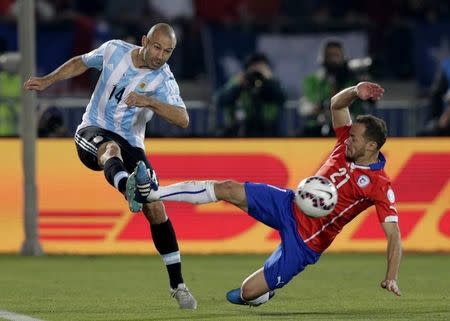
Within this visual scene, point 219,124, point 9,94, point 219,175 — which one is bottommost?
point 219,124

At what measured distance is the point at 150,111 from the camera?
12031 millimetres

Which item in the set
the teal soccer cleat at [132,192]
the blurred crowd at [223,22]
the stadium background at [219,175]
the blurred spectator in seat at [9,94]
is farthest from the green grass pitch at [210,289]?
the blurred crowd at [223,22]

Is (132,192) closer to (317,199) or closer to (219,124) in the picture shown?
(317,199)

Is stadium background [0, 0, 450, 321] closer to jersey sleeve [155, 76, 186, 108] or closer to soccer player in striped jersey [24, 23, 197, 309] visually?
soccer player in striped jersey [24, 23, 197, 309]

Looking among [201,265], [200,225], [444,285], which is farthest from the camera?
[200,225]

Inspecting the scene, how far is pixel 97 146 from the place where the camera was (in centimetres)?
1162

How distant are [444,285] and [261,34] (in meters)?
10.2

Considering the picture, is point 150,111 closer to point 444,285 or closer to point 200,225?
point 444,285

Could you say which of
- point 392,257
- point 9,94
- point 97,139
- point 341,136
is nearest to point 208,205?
point 9,94

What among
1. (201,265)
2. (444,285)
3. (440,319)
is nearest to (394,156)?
(201,265)

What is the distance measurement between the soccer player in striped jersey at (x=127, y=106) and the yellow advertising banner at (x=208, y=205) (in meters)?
4.75

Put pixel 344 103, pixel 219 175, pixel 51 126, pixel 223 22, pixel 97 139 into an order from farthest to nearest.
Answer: pixel 223 22, pixel 51 126, pixel 219 175, pixel 97 139, pixel 344 103

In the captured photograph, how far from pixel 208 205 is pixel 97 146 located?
17.5 ft

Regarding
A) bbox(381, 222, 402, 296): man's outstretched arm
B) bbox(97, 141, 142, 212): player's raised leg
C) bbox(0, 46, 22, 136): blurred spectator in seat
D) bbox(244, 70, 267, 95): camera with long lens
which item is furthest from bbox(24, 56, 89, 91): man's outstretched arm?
bbox(0, 46, 22, 136): blurred spectator in seat
